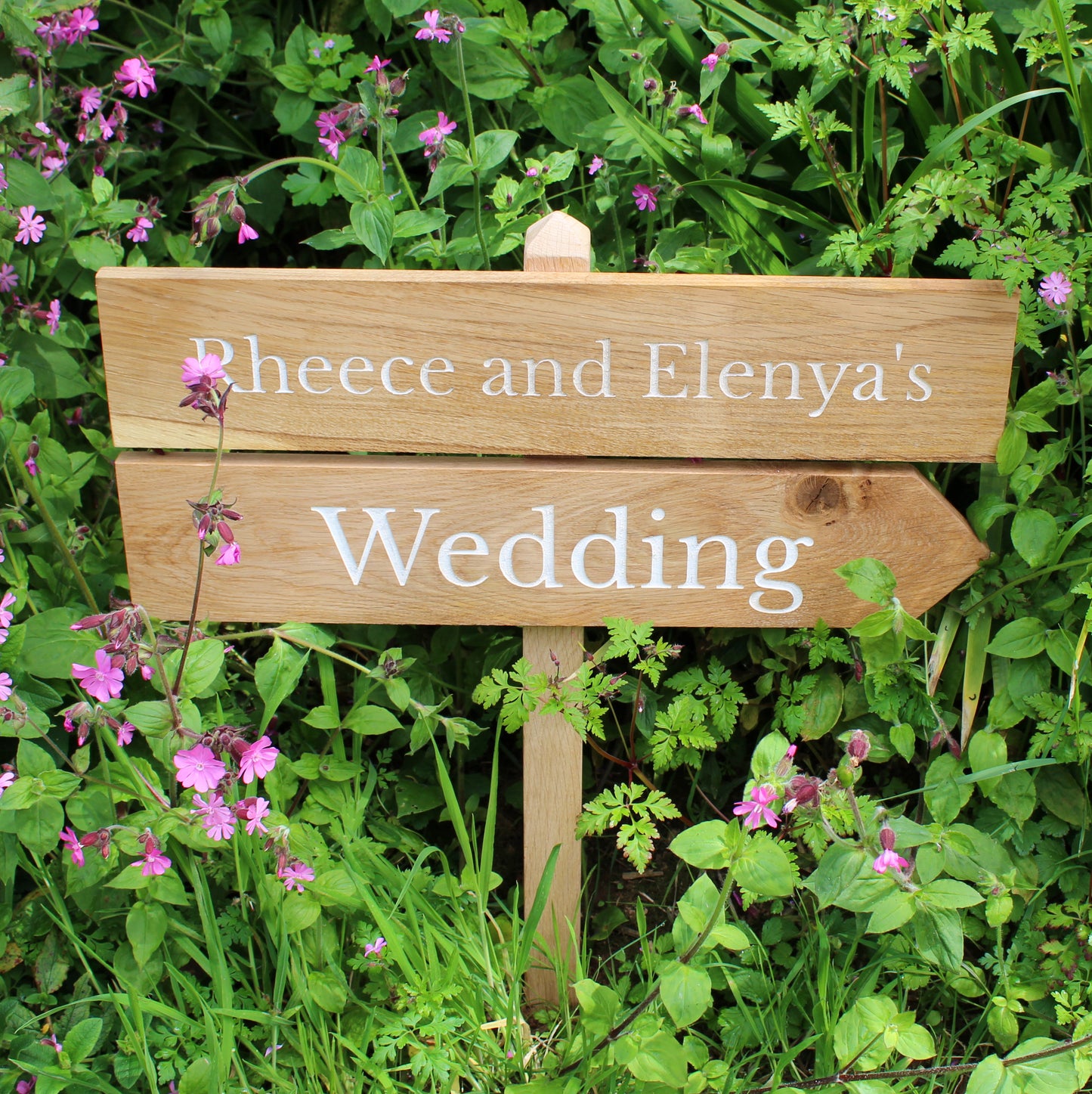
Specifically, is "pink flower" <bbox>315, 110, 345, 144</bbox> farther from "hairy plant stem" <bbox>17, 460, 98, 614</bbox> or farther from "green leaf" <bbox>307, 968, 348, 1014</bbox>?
"green leaf" <bbox>307, 968, 348, 1014</bbox>

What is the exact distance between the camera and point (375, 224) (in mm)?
1430

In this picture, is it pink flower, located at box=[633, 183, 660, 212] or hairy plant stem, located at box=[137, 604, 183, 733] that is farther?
pink flower, located at box=[633, 183, 660, 212]

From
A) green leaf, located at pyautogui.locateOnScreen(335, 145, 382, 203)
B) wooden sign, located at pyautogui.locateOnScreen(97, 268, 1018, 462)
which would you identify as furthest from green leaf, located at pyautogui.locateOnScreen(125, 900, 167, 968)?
green leaf, located at pyautogui.locateOnScreen(335, 145, 382, 203)

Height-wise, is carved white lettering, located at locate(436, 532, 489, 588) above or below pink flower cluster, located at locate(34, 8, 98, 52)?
below

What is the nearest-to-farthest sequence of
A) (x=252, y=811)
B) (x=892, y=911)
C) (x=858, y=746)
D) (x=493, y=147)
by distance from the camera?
(x=858, y=746), (x=892, y=911), (x=252, y=811), (x=493, y=147)

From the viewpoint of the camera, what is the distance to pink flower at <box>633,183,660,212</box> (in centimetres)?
162

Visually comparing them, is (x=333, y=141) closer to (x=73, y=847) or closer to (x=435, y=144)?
(x=435, y=144)

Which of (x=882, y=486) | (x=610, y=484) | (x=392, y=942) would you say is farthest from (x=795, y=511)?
(x=392, y=942)

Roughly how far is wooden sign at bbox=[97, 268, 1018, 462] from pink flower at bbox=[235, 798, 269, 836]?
1.59 feet

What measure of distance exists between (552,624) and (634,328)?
1.46ft

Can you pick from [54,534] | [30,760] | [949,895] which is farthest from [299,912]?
[949,895]

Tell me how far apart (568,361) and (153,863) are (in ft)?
2.85

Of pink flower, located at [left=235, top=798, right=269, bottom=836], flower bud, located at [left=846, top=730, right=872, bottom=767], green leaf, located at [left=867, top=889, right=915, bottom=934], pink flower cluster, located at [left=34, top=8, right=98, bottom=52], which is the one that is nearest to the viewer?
flower bud, located at [left=846, top=730, right=872, bottom=767]

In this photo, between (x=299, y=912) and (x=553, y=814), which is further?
(x=553, y=814)
